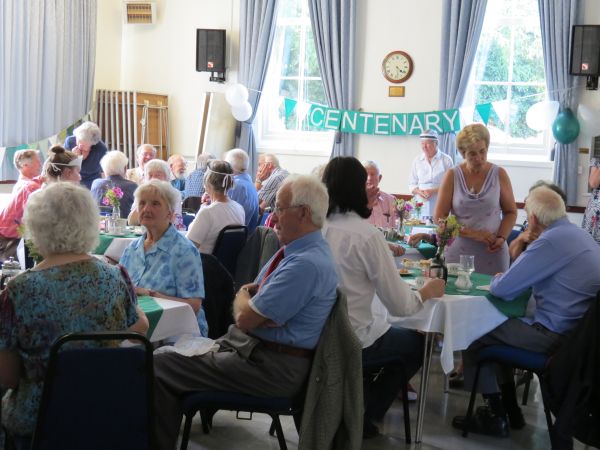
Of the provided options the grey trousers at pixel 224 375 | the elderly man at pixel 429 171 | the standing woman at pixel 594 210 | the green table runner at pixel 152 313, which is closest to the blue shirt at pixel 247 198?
the elderly man at pixel 429 171

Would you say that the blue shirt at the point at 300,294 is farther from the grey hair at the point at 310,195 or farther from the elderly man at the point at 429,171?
the elderly man at the point at 429,171

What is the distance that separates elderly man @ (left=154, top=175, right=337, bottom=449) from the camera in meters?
2.96

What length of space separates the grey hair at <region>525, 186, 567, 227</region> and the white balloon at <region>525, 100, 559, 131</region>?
4.99 m

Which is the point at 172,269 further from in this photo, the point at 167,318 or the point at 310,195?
the point at 310,195

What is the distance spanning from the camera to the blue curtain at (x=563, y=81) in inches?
341

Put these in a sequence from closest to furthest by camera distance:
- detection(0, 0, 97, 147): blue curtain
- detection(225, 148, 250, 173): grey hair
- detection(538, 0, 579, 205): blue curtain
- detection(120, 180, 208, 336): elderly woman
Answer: detection(120, 180, 208, 336): elderly woman < detection(225, 148, 250, 173): grey hair < detection(538, 0, 579, 205): blue curtain < detection(0, 0, 97, 147): blue curtain

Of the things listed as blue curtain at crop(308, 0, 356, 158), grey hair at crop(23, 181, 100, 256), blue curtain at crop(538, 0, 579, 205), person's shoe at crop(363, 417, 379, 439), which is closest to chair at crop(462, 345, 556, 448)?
person's shoe at crop(363, 417, 379, 439)

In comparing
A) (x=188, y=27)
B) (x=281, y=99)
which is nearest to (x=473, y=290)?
(x=281, y=99)

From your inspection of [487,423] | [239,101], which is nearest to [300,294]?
[487,423]

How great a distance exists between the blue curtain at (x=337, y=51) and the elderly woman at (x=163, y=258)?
6.11 m

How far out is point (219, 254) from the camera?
514cm

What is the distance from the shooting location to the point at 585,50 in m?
8.41

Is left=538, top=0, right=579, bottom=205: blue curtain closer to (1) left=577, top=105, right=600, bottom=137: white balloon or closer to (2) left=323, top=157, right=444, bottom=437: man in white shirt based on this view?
(1) left=577, top=105, right=600, bottom=137: white balloon

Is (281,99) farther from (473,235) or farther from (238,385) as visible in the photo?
(238,385)
